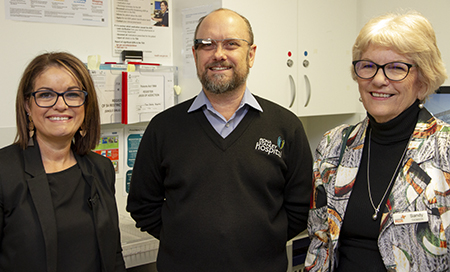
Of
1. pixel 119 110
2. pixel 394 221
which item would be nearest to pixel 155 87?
pixel 119 110

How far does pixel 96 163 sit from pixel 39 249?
0.36m

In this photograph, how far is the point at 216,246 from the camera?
1367mm

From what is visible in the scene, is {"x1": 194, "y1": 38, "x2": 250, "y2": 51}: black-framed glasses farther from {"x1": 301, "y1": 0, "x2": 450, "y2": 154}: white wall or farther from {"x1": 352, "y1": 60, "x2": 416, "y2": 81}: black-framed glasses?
{"x1": 301, "y1": 0, "x2": 450, "y2": 154}: white wall

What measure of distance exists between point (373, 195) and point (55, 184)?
3.33ft

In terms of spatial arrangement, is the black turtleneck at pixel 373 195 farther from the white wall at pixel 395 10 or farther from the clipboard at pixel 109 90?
the clipboard at pixel 109 90

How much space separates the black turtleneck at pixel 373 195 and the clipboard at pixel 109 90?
1.31 metres

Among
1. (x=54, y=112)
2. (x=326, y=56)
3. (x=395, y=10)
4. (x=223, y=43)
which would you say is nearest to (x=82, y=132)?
(x=54, y=112)

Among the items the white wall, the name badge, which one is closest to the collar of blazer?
the name badge

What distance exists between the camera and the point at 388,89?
121cm

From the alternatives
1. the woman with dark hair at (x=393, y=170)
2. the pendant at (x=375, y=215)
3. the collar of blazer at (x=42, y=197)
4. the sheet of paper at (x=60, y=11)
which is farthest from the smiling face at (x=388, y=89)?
the sheet of paper at (x=60, y=11)

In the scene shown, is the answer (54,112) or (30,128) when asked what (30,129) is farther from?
(54,112)

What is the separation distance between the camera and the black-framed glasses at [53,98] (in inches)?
50.8

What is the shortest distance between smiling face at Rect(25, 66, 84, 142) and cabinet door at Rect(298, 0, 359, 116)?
1439 mm

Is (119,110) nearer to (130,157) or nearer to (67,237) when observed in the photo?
(130,157)
